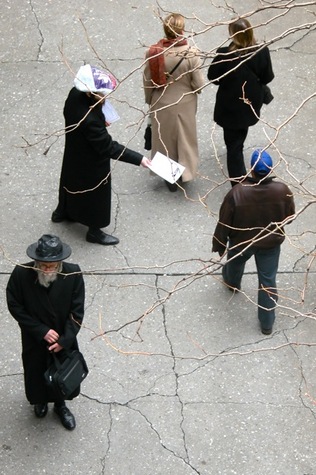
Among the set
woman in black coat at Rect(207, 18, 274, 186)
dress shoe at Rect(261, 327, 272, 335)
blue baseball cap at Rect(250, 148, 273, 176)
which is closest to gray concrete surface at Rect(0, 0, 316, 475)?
dress shoe at Rect(261, 327, 272, 335)

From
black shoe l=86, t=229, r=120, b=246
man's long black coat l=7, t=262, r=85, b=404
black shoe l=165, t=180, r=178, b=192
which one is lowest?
black shoe l=86, t=229, r=120, b=246

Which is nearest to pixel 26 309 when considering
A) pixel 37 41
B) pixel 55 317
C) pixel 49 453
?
pixel 55 317

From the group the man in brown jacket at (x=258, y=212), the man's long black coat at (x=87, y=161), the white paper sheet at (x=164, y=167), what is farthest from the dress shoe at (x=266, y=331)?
the man's long black coat at (x=87, y=161)

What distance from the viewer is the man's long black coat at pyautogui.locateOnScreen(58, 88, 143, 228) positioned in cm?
826

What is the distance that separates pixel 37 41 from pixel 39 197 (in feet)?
8.40

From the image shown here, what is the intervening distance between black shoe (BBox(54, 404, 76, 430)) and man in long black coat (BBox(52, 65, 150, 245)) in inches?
67.7

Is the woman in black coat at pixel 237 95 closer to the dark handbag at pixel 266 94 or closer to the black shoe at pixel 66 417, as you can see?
the dark handbag at pixel 266 94

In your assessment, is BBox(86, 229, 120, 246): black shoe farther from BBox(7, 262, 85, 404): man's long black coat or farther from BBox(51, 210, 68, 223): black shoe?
BBox(7, 262, 85, 404): man's long black coat

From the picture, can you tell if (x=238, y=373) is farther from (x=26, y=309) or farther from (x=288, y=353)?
(x=26, y=309)

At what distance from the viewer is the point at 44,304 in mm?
6953

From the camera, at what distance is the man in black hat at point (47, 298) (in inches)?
268

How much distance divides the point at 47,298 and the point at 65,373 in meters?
0.55

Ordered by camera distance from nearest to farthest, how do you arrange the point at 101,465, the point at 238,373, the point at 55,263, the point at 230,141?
the point at 55,263, the point at 101,465, the point at 238,373, the point at 230,141

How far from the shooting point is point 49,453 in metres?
7.43
